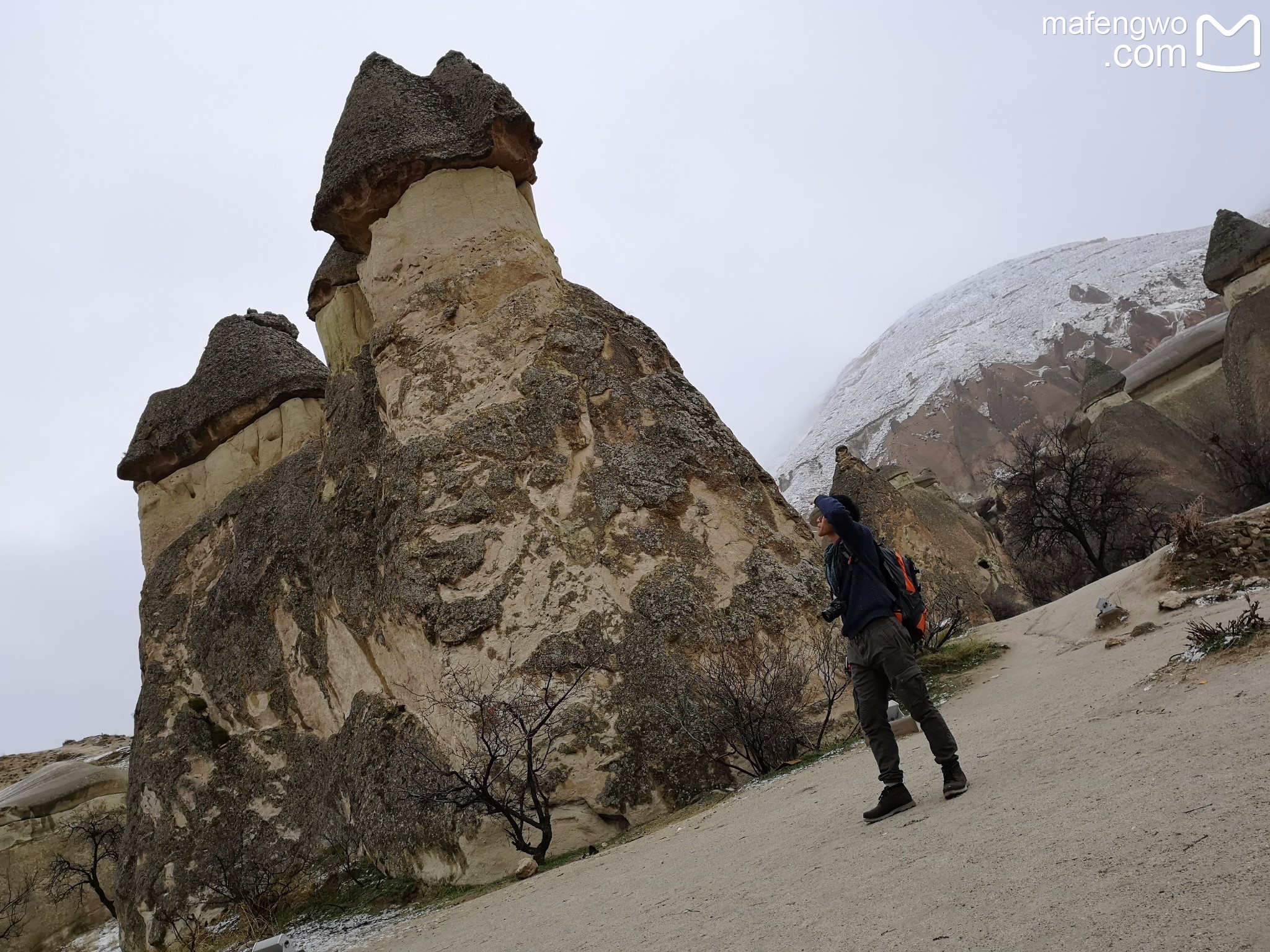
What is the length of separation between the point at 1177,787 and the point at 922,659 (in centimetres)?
624

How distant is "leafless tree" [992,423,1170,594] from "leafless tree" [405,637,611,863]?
12536 mm

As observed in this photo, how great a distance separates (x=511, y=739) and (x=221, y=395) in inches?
310

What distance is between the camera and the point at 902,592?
3.74 metres

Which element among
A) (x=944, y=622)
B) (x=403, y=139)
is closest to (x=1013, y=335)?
(x=944, y=622)

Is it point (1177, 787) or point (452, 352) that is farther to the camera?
point (452, 352)

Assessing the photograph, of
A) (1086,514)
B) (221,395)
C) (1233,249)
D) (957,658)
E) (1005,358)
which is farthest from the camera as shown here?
(1005,358)

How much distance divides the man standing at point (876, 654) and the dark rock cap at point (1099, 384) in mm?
25308

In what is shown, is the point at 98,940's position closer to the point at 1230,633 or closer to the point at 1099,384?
the point at 1230,633

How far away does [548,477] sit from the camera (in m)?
7.59

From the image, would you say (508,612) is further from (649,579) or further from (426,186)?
(426,186)

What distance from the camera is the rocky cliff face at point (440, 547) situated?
6840 mm

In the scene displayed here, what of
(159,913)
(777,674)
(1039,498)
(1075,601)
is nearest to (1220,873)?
(777,674)

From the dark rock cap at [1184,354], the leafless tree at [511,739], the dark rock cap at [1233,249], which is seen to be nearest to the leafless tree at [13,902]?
the leafless tree at [511,739]

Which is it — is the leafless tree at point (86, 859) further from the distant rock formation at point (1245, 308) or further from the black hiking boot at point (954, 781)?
the distant rock formation at point (1245, 308)
